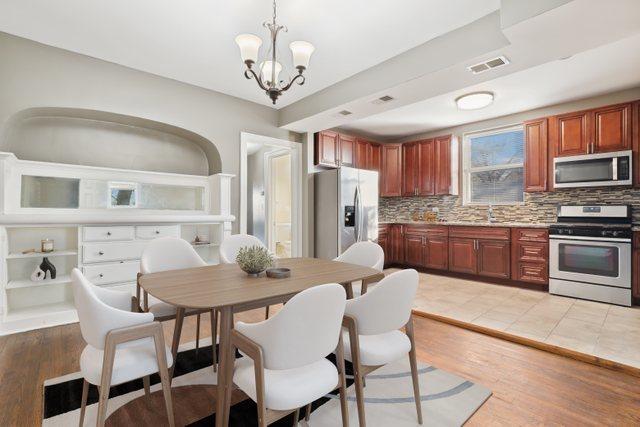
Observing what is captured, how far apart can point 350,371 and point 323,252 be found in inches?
110

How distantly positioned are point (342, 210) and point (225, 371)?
355cm

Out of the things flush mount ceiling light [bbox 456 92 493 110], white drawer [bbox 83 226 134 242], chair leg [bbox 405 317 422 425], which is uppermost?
flush mount ceiling light [bbox 456 92 493 110]

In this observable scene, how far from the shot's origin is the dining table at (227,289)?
1.34m

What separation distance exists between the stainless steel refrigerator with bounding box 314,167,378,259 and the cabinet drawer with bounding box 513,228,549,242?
203 cm

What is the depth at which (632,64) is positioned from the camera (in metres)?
3.27

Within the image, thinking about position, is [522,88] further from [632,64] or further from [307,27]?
[307,27]

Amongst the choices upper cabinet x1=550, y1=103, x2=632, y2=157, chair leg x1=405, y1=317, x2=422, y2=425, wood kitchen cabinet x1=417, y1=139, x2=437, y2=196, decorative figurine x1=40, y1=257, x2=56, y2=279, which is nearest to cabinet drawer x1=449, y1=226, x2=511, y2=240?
wood kitchen cabinet x1=417, y1=139, x2=437, y2=196

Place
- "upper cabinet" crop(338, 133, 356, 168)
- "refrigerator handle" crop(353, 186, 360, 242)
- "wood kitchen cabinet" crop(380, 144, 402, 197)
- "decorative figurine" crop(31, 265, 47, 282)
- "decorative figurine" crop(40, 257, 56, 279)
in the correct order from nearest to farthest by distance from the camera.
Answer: "decorative figurine" crop(31, 265, 47, 282), "decorative figurine" crop(40, 257, 56, 279), "refrigerator handle" crop(353, 186, 360, 242), "upper cabinet" crop(338, 133, 356, 168), "wood kitchen cabinet" crop(380, 144, 402, 197)

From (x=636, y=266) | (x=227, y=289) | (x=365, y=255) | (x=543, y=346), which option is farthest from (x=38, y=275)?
(x=636, y=266)

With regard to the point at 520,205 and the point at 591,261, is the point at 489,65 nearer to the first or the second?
the point at 591,261

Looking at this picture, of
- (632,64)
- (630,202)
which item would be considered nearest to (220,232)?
(632,64)

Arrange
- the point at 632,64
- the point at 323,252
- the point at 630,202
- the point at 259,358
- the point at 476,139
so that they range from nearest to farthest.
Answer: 1. the point at 259,358
2. the point at 632,64
3. the point at 630,202
4. the point at 323,252
5. the point at 476,139

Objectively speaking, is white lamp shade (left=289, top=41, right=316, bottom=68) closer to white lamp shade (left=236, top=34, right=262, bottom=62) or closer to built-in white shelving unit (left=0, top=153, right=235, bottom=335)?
white lamp shade (left=236, top=34, right=262, bottom=62)

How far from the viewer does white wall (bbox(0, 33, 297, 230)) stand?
9.34ft
